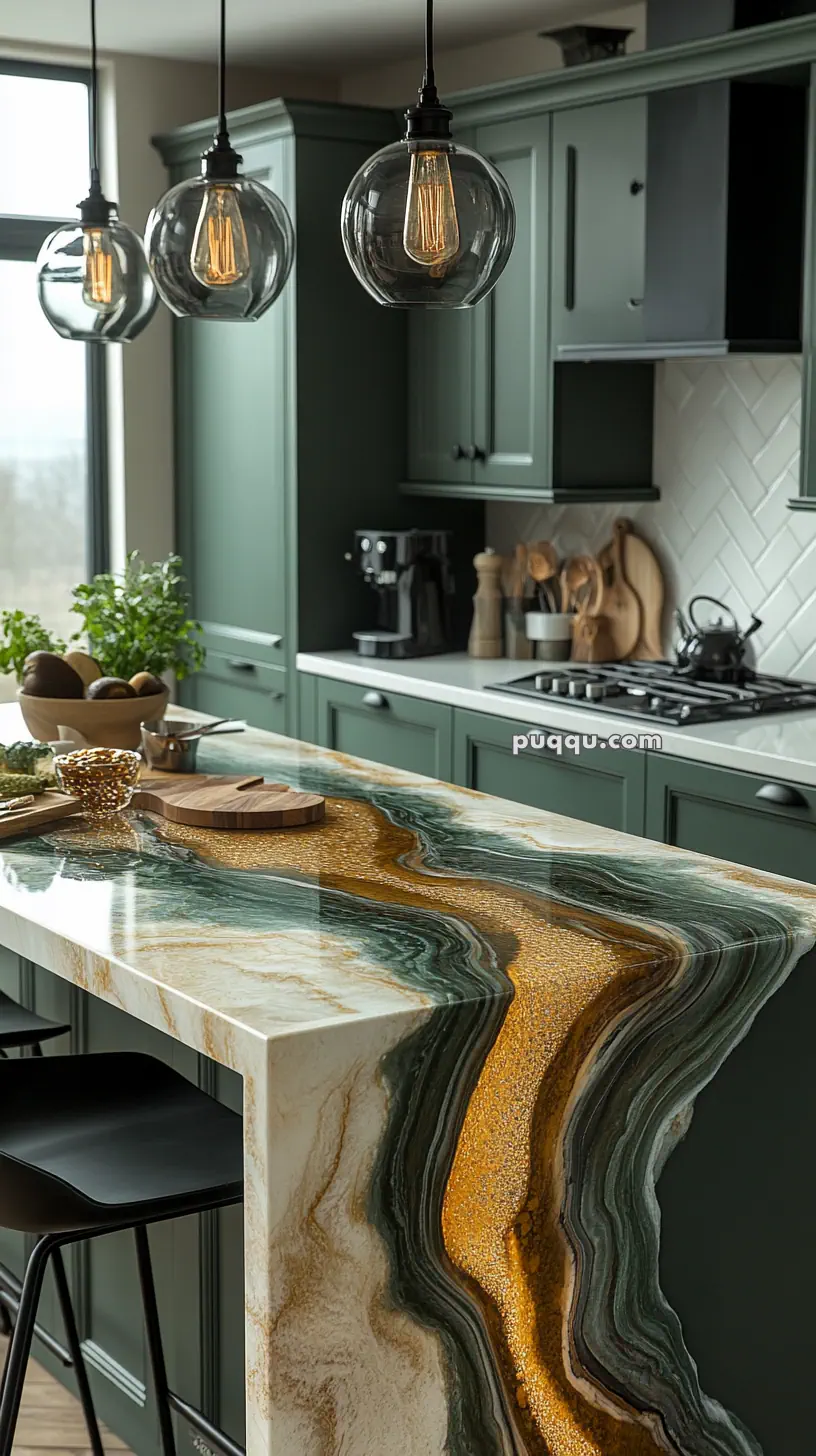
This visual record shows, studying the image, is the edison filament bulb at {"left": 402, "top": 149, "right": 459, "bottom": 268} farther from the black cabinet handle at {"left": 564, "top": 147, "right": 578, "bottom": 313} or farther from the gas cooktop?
the black cabinet handle at {"left": 564, "top": 147, "right": 578, "bottom": 313}

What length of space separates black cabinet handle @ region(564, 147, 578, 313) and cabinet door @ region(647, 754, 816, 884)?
1.36 metres

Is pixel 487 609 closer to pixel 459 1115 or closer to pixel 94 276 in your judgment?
pixel 94 276

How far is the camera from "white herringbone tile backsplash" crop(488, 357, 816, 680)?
13.5ft

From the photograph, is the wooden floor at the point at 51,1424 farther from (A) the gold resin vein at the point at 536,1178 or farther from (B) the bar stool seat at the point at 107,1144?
(A) the gold resin vein at the point at 536,1178

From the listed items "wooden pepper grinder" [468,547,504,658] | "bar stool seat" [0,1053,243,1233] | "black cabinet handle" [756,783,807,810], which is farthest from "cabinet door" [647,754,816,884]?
"bar stool seat" [0,1053,243,1233]

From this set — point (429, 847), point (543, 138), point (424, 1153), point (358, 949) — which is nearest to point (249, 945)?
point (358, 949)

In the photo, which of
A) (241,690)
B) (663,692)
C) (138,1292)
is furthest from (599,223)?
(138,1292)

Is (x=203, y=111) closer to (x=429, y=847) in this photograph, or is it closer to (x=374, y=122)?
(x=374, y=122)

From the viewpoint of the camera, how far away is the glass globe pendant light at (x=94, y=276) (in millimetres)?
2590

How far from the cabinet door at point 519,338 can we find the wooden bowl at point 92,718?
182cm

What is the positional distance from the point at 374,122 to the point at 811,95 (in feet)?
5.28

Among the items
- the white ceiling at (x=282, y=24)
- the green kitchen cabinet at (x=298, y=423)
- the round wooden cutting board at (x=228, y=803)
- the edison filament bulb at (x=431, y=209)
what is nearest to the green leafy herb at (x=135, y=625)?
the round wooden cutting board at (x=228, y=803)

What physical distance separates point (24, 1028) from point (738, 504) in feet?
8.35

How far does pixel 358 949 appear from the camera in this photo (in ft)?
6.03
